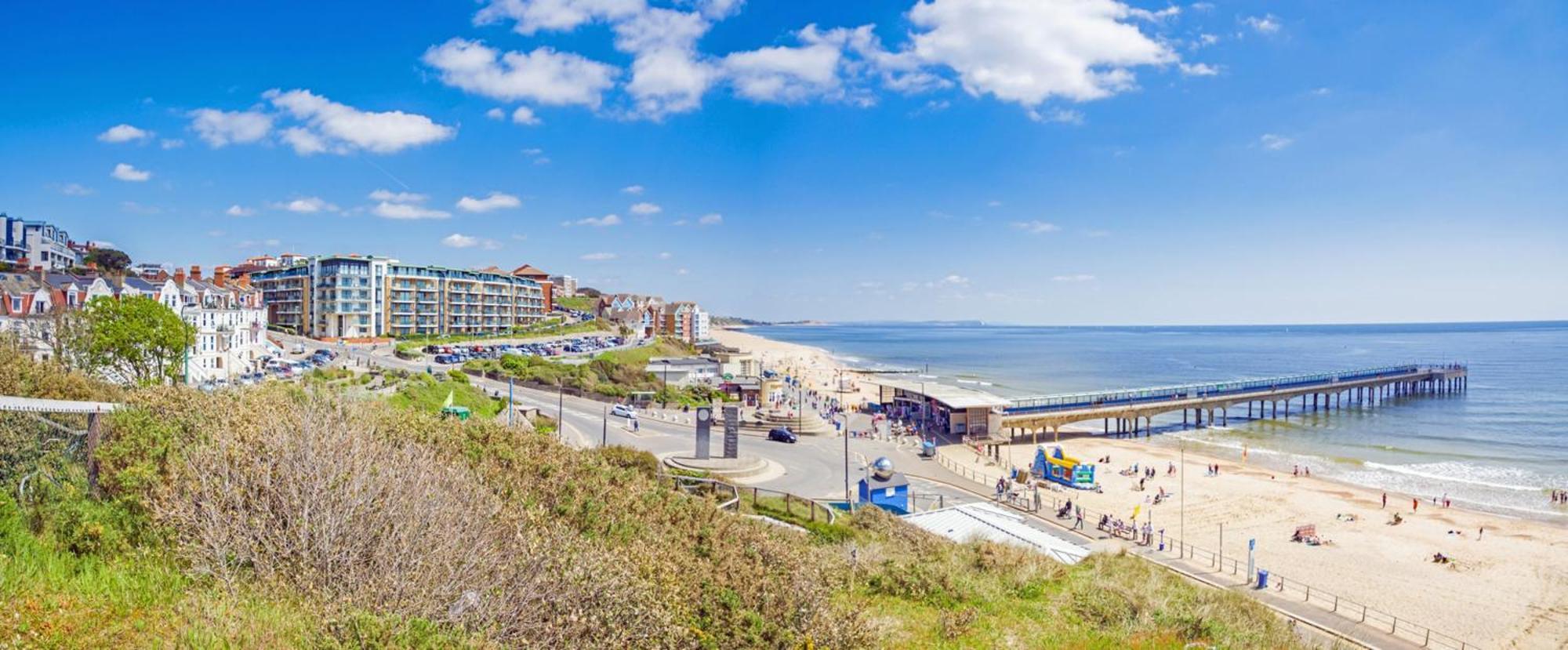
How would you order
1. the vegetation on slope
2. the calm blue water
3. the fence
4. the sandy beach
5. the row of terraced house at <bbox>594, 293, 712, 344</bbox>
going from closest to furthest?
1. the vegetation on slope
2. the fence
3. the sandy beach
4. the calm blue water
5. the row of terraced house at <bbox>594, 293, 712, 344</bbox>

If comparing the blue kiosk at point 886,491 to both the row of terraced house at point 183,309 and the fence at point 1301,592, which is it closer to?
the fence at point 1301,592

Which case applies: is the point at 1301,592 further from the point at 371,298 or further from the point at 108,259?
the point at 108,259

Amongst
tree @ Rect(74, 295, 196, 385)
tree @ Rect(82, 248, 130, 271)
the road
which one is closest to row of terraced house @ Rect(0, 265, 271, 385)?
tree @ Rect(74, 295, 196, 385)

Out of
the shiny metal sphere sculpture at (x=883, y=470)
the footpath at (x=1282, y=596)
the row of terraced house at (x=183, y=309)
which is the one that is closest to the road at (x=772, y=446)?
the shiny metal sphere sculpture at (x=883, y=470)

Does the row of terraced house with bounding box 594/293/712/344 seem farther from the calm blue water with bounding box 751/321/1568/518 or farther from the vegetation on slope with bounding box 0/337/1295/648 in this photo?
the vegetation on slope with bounding box 0/337/1295/648

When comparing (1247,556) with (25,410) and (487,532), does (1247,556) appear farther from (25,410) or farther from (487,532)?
(25,410)

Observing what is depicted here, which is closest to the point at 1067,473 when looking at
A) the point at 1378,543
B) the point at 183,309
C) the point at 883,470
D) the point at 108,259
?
the point at 1378,543

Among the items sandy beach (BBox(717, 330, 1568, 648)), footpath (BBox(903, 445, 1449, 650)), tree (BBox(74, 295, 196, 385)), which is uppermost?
tree (BBox(74, 295, 196, 385))
